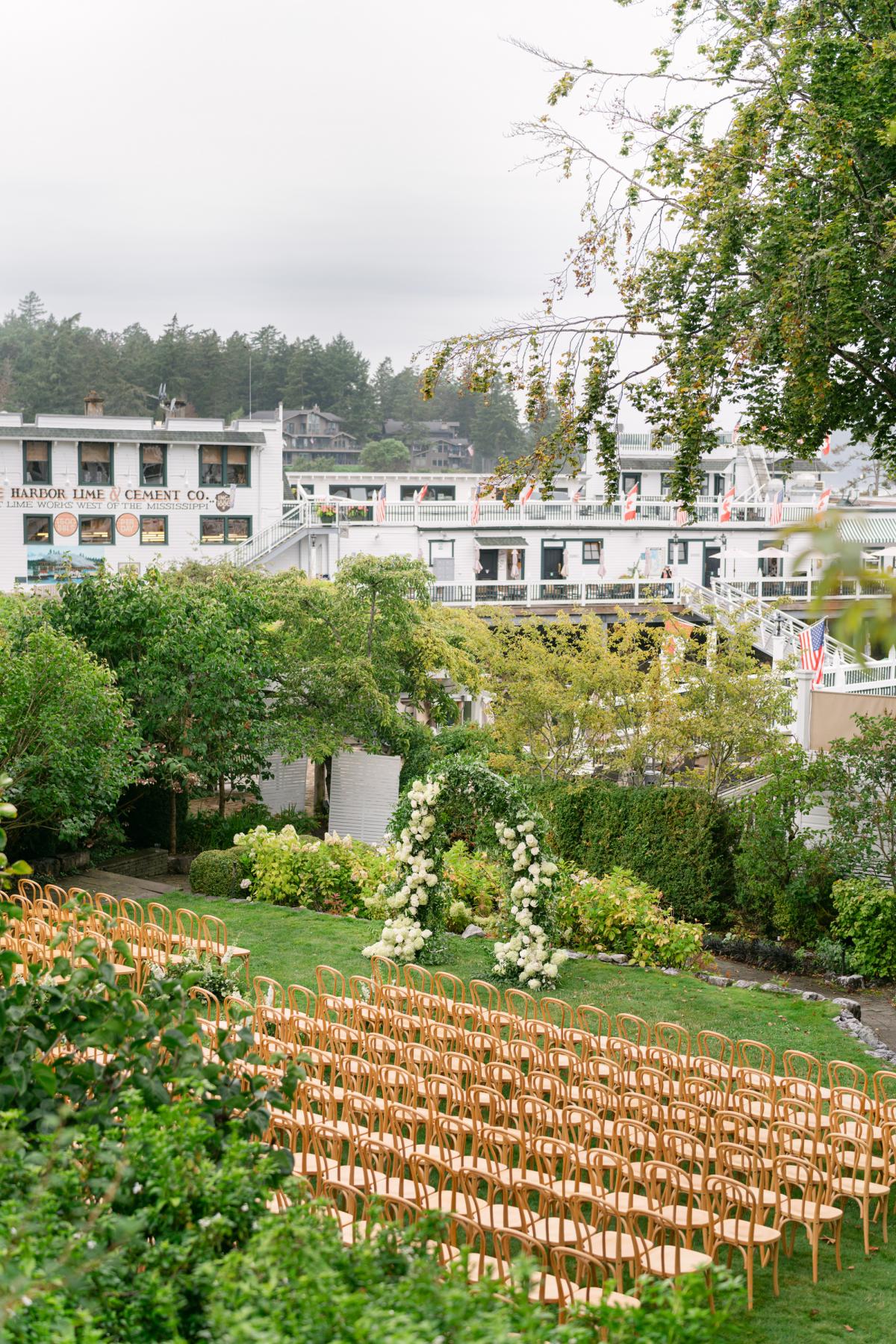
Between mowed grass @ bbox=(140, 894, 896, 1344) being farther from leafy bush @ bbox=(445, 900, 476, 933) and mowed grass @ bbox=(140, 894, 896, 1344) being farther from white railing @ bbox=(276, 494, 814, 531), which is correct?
white railing @ bbox=(276, 494, 814, 531)

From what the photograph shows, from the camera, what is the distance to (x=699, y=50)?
603 inches

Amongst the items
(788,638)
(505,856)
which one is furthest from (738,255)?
(788,638)

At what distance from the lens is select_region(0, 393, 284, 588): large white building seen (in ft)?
148

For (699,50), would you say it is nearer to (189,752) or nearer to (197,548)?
(189,752)

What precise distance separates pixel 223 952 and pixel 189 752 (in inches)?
314

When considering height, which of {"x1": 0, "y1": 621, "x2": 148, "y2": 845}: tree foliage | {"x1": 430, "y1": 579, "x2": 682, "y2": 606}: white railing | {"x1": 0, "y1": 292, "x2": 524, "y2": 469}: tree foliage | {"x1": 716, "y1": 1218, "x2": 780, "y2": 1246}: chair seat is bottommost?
{"x1": 716, "y1": 1218, "x2": 780, "y2": 1246}: chair seat

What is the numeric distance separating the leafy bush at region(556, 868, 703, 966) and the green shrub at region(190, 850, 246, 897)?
17.4ft

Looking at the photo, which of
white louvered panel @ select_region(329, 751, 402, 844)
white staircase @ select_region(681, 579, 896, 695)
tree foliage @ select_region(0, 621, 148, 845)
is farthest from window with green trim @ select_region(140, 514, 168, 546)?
tree foliage @ select_region(0, 621, 148, 845)

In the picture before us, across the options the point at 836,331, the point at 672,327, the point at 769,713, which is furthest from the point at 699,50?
the point at 769,713

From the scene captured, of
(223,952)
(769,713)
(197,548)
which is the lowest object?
(223,952)

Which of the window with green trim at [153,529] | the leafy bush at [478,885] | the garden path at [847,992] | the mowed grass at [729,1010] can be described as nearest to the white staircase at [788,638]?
the mowed grass at [729,1010]

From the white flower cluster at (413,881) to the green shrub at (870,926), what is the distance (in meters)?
5.81

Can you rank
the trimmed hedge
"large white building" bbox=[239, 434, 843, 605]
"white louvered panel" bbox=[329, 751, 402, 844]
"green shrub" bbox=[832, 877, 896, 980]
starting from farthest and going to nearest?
1. "large white building" bbox=[239, 434, 843, 605]
2. "white louvered panel" bbox=[329, 751, 402, 844]
3. the trimmed hedge
4. "green shrub" bbox=[832, 877, 896, 980]

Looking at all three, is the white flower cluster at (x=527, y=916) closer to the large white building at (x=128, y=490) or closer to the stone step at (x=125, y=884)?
the stone step at (x=125, y=884)
